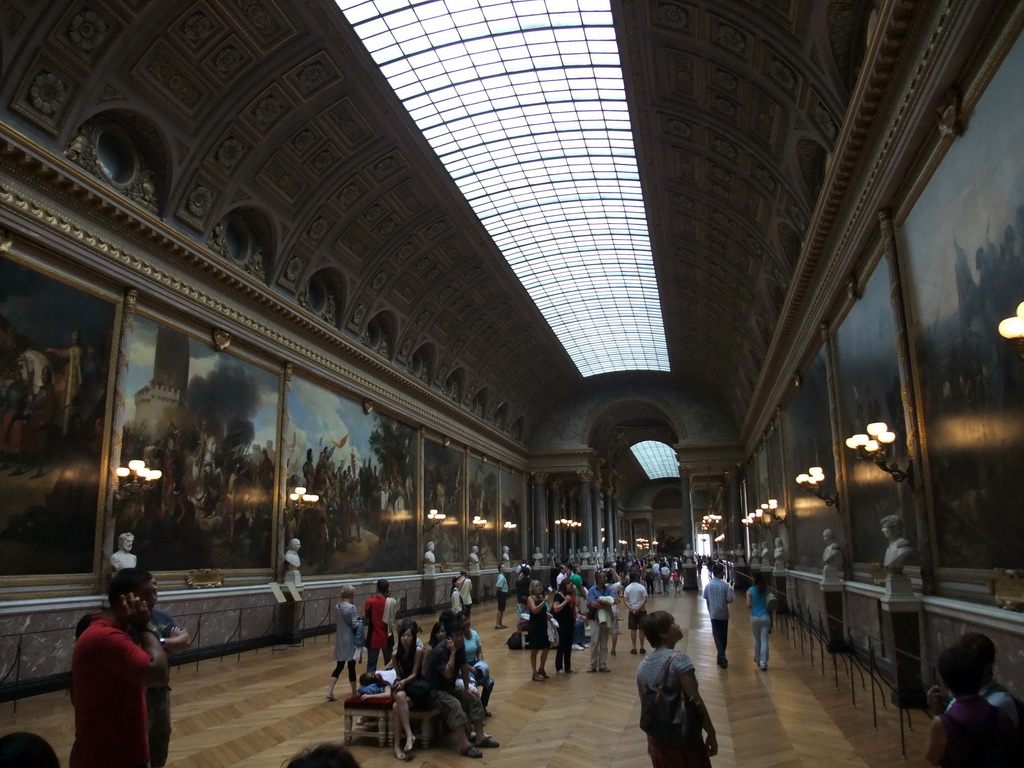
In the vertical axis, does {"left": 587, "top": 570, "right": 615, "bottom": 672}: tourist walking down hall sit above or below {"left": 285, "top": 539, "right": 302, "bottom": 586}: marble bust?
below

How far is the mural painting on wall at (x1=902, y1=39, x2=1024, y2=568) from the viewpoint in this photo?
23.5 ft

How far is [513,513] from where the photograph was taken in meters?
42.1

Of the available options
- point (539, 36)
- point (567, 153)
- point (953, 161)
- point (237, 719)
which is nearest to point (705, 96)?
point (539, 36)

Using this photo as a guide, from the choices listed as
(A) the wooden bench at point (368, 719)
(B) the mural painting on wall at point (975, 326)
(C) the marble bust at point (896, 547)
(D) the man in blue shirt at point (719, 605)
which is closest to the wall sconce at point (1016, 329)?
(B) the mural painting on wall at point (975, 326)

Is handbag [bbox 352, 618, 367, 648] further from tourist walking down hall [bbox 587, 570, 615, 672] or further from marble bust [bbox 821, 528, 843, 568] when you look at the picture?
marble bust [bbox 821, 528, 843, 568]

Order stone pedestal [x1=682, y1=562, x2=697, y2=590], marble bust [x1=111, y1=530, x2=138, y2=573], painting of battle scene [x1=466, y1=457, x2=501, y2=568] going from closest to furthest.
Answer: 1. marble bust [x1=111, y1=530, x2=138, y2=573]
2. painting of battle scene [x1=466, y1=457, x2=501, y2=568]
3. stone pedestal [x1=682, y1=562, x2=697, y2=590]

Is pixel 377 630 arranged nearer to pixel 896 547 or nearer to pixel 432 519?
pixel 896 547

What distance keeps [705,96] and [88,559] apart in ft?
48.6

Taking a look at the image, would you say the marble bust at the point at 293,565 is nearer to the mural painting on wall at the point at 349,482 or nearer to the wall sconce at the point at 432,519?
the mural painting on wall at the point at 349,482

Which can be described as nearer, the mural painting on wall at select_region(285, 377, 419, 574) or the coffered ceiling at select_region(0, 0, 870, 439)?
the coffered ceiling at select_region(0, 0, 870, 439)

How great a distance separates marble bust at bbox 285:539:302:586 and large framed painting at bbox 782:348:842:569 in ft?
41.1

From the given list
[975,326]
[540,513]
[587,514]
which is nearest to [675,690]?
[975,326]

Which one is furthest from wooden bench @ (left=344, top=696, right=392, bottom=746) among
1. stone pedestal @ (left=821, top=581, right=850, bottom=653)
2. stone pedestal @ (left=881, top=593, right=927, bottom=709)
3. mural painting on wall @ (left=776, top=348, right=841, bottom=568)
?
mural painting on wall @ (left=776, top=348, right=841, bottom=568)

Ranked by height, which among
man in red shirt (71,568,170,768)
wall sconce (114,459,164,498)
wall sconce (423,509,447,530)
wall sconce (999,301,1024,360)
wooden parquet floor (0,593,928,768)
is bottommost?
wooden parquet floor (0,593,928,768)
